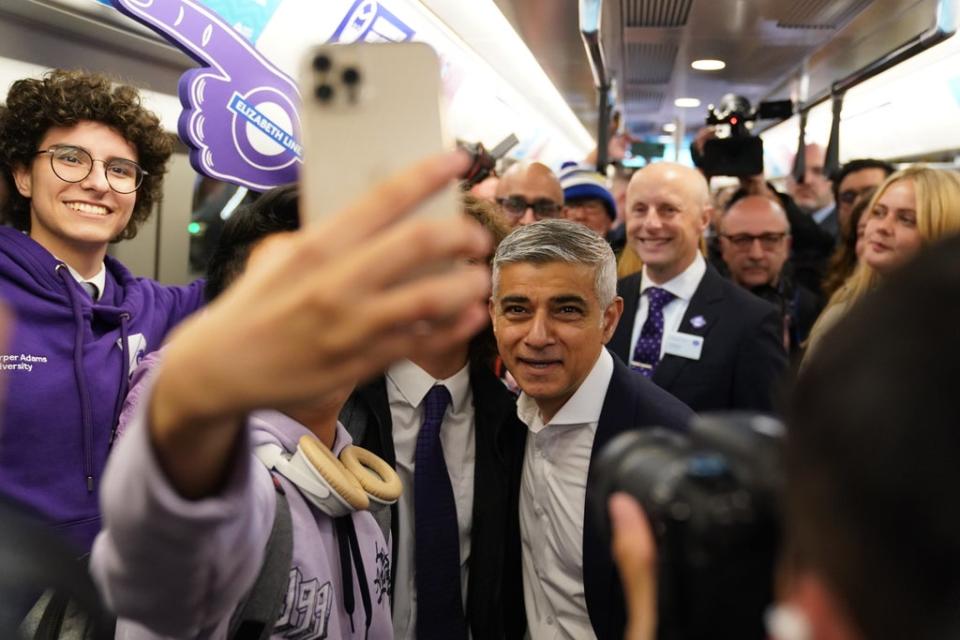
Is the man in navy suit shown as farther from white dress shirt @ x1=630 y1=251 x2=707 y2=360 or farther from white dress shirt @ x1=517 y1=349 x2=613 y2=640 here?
white dress shirt @ x1=630 y1=251 x2=707 y2=360

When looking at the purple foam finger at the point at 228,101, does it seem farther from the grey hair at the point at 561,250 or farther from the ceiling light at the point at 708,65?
the ceiling light at the point at 708,65

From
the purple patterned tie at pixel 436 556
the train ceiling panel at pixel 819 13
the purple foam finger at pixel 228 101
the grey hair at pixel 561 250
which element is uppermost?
the train ceiling panel at pixel 819 13

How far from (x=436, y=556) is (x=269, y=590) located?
2.46 feet

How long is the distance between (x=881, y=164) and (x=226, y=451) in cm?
458

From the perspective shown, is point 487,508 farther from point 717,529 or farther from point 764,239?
point 764,239

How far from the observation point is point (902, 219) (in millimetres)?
2850

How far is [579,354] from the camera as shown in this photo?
1799mm

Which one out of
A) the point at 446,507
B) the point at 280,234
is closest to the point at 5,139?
the point at 280,234

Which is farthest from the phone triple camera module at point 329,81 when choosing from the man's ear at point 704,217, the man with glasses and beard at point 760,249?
the man with glasses and beard at point 760,249

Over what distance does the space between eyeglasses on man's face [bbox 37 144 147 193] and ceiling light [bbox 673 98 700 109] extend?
23.2ft

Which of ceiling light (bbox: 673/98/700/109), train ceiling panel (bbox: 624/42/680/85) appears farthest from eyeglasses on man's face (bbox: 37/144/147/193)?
ceiling light (bbox: 673/98/700/109)

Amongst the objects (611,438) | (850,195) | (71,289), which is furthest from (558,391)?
(850,195)

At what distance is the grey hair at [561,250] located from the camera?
180 centimetres

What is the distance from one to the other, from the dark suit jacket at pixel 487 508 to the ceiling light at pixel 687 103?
23.4 feet
